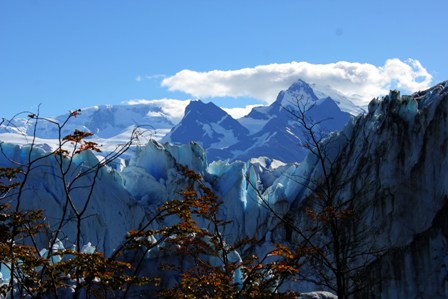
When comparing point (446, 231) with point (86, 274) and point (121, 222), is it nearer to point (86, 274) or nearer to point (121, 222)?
point (121, 222)

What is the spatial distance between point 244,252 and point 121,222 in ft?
28.0

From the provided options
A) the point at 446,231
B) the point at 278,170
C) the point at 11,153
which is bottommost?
the point at 446,231

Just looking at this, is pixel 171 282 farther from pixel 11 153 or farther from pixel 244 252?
pixel 11 153

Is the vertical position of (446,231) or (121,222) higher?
(121,222)

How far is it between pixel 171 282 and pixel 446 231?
506 inches

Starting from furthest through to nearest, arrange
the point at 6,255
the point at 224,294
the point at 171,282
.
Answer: the point at 171,282 → the point at 224,294 → the point at 6,255

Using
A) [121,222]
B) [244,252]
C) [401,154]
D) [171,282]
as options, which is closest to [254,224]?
[244,252]

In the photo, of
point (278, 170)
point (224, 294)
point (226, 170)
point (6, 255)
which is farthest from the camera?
point (278, 170)

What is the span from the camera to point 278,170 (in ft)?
188

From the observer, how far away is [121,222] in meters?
38.6

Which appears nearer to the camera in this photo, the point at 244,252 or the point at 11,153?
the point at 244,252

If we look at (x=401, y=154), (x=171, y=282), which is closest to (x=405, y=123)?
(x=401, y=154)

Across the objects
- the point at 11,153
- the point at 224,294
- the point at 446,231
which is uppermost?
the point at 11,153

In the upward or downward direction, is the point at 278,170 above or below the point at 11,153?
above
